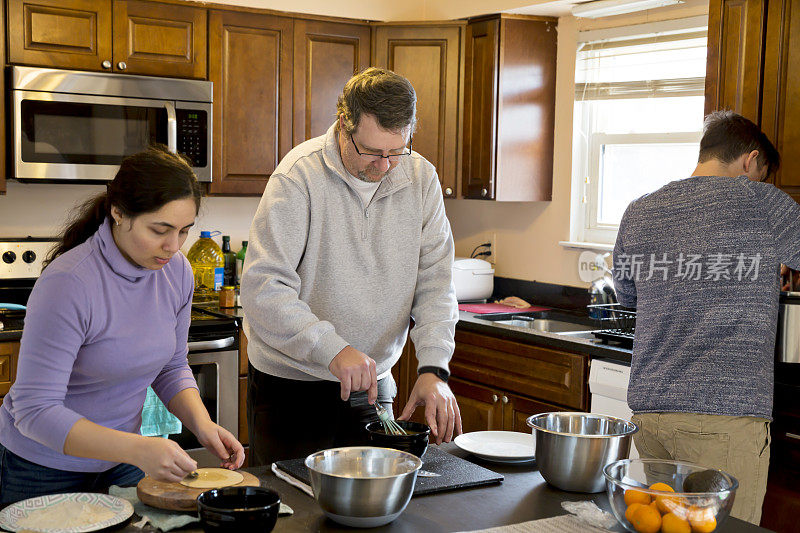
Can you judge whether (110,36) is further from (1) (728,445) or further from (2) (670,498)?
(2) (670,498)

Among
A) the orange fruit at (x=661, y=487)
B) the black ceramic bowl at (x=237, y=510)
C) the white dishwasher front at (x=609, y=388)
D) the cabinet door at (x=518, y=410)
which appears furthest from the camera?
the cabinet door at (x=518, y=410)

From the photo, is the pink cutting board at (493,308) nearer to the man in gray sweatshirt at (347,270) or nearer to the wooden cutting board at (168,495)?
the man in gray sweatshirt at (347,270)

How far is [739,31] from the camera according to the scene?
9.43 ft

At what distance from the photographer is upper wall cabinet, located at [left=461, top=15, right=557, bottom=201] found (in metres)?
3.95

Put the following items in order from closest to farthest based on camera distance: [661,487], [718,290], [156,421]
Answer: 1. [661,487]
2. [718,290]
3. [156,421]

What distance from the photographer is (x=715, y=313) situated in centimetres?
229

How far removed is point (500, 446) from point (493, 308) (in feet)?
7.30

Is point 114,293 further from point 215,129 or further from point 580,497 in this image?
point 215,129

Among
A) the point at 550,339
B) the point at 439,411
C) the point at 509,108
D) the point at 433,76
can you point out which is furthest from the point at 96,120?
the point at 439,411

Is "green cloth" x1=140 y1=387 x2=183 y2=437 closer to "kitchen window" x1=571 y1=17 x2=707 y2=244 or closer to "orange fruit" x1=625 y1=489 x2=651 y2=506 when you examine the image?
"kitchen window" x1=571 y1=17 x2=707 y2=244

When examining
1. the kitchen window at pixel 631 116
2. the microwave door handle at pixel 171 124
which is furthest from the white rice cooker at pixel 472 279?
the microwave door handle at pixel 171 124

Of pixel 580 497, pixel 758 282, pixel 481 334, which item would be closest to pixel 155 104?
pixel 481 334

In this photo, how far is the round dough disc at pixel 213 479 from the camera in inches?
60.2

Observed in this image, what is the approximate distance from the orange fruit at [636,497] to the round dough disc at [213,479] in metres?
0.66
